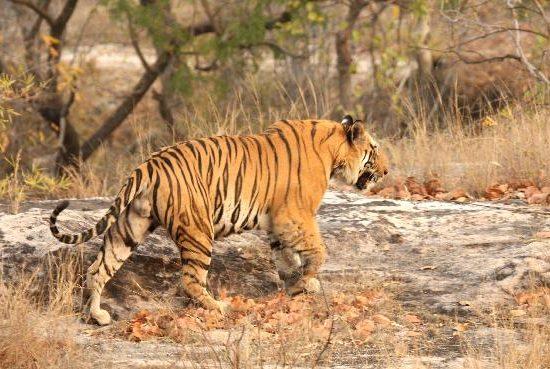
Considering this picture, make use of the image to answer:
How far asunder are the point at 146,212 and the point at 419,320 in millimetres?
1780

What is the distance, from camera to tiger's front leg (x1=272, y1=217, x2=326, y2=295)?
287 inches

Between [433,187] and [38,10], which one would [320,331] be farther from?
[38,10]

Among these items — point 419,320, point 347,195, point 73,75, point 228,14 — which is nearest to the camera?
point 419,320

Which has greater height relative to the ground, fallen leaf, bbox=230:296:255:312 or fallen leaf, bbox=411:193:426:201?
fallen leaf, bbox=411:193:426:201

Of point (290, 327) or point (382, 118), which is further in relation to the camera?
point (382, 118)

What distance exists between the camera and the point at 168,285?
7520 mm

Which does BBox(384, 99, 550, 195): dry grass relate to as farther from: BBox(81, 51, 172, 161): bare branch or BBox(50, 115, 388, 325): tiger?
BBox(81, 51, 172, 161): bare branch

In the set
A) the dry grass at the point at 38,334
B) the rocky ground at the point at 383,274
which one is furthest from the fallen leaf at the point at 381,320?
the dry grass at the point at 38,334

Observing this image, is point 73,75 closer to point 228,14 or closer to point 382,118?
point 228,14

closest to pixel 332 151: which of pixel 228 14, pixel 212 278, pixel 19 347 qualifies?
pixel 212 278

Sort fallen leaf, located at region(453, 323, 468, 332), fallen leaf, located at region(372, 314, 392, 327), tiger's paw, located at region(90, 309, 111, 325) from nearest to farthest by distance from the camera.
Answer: fallen leaf, located at region(453, 323, 468, 332) < fallen leaf, located at region(372, 314, 392, 327) < tiger's paw, located at region(90, 309, 111, 325)

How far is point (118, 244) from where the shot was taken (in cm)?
698

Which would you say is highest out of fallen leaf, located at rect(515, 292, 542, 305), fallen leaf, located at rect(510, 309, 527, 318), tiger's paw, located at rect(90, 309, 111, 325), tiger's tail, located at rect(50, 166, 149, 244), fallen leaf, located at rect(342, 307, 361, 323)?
tiger's tail, located at rect(50, 166, 149, 244)

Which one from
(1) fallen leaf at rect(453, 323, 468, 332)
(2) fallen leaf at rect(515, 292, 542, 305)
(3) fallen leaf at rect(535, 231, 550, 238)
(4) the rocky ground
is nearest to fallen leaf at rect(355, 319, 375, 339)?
(4) the rocky ground
